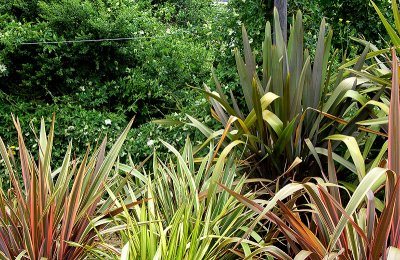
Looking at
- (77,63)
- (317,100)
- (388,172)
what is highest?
(388,172)

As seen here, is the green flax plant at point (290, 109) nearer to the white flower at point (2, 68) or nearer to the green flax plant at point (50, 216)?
the green flax plant at point (50, 216)

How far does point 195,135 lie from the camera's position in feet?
14.1

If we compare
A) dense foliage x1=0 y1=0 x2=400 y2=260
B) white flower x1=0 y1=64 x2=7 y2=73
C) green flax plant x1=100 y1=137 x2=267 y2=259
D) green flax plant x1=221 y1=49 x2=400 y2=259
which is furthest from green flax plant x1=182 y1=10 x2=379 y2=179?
white flower x1=0 y1=64 x2=7 y2=73

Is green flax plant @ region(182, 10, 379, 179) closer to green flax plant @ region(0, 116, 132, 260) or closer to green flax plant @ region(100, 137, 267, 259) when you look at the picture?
green flax plant @ region(100, 137, 267, 259)

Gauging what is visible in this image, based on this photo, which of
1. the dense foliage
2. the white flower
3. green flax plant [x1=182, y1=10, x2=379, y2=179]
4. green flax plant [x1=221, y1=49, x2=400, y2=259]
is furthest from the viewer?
the white flower

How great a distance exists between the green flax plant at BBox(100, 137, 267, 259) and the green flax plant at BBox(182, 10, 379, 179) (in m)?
0.21

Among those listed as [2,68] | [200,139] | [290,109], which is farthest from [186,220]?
[2,68]

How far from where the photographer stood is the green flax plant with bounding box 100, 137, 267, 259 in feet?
7.19

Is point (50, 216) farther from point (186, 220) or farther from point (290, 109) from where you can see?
point (290, 109)

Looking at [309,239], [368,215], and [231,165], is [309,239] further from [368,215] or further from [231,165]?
[231,165]

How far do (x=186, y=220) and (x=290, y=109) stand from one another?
112 cm

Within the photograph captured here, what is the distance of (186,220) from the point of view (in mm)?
2229

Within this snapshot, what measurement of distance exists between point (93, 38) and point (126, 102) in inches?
30.3

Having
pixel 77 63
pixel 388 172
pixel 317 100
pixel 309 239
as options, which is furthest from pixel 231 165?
pixel 77 63
